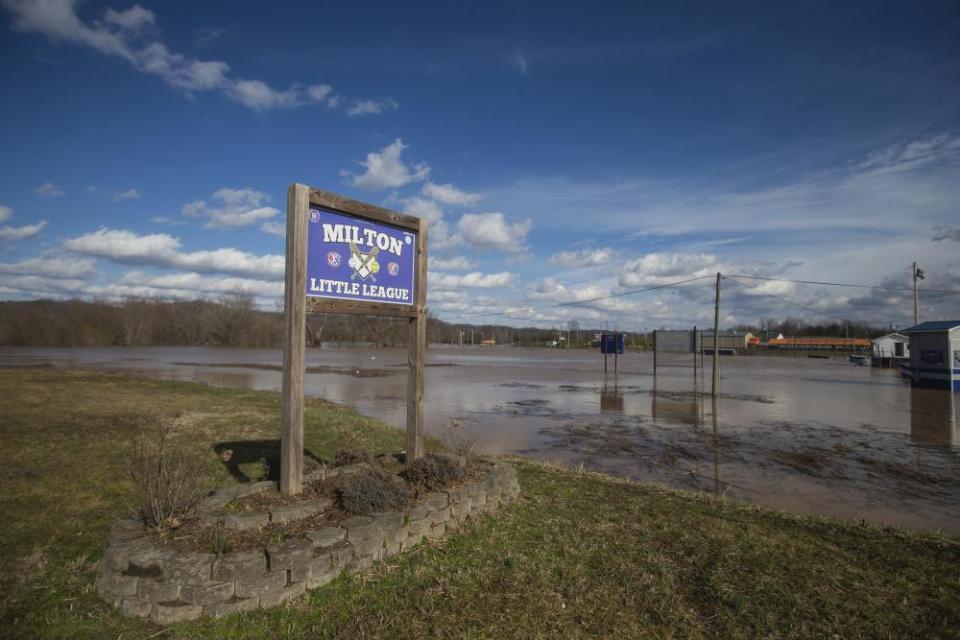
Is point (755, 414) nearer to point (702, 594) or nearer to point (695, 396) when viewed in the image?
point (695, 396)

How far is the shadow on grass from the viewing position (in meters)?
6.85

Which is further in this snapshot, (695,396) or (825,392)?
(825,392)

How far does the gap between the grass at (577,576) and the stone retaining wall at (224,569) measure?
0.36 ft

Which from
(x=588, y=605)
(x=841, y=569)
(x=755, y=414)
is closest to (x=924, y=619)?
(x=841, y=569)

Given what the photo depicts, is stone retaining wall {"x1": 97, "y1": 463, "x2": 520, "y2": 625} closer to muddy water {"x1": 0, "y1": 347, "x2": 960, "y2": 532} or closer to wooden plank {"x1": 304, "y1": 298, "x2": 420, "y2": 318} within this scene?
wooden plank {"x1": 304, "y1": 298, "x2": 420, "y2": 318}

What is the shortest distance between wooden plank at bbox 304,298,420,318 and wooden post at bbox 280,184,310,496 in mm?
221

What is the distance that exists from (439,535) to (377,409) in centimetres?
1128

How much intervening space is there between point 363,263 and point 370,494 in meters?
2.63

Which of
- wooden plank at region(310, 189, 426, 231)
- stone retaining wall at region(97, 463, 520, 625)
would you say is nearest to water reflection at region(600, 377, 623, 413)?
wooden plank at region(310, 189, 426, 231)

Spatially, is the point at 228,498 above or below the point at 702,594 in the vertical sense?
above

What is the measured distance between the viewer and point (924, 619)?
11.2 feet

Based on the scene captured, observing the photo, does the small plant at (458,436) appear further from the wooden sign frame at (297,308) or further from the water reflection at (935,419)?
the water reflection at (935,419)

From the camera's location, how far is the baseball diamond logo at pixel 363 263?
573 cm

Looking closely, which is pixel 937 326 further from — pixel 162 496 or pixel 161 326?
pixel 161 326
